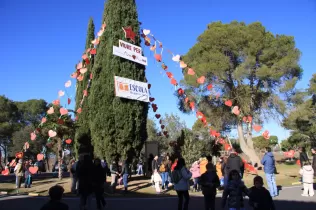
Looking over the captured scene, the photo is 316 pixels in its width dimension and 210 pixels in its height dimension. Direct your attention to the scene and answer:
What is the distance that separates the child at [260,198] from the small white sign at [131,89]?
9.11m

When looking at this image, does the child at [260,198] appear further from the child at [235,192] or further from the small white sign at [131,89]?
the small white sign at [131,89]

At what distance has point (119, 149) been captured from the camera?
1414 cm

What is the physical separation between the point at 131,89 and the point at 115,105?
1.03 metres

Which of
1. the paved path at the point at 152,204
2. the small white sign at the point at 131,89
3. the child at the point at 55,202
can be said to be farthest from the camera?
the small white sign at the point at 131,89

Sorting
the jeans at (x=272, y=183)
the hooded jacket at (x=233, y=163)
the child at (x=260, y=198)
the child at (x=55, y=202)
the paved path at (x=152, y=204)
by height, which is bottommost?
the paved path at (x=152, y=204)

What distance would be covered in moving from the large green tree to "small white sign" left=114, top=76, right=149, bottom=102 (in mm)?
11123

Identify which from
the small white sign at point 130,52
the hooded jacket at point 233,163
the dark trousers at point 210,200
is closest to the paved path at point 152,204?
the hooded jacket at point 233,163

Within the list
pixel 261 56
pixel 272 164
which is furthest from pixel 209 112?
pixel 272 164

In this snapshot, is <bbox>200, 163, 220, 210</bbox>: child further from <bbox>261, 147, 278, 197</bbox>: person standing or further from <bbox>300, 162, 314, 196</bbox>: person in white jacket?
<bbox>300, 162, 314, 196</bbox>: person in white jacket

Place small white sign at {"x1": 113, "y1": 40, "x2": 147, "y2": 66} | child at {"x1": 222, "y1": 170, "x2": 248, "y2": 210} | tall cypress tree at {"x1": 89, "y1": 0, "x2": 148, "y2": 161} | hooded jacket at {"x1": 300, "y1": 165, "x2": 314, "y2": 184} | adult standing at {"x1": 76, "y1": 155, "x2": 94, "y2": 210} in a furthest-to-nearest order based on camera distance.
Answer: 1. tall cypress tree at {"x1": 89, "y1": 0, "x2": 148, "y2": 161}
2. small white sign at {"x1": 113, "y1": 40, "x2": 147, "y2": 66}
3. hooded jacket at {"x1": 300, "y1": 165, "x2": 314, "y2": 184}
4. adult standing at {"x1": 76, "y1": 155, "x2": 94, "y2": 210}
5. child at {"x1": 222, "y1": 170, "x2": 248, "y2": 210}

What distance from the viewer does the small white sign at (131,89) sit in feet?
44.4

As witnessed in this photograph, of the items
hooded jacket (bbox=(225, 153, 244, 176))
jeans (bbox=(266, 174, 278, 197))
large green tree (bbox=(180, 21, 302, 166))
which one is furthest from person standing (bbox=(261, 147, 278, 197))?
large green tree (bbox=(180, 21, 302, 166))

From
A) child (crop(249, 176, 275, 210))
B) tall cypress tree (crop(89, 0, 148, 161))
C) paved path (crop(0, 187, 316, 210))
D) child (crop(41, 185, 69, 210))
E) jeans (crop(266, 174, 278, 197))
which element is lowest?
paved path (crop(0, 187, 316, 210))

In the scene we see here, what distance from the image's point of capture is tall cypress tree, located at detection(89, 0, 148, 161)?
14.2 meters
